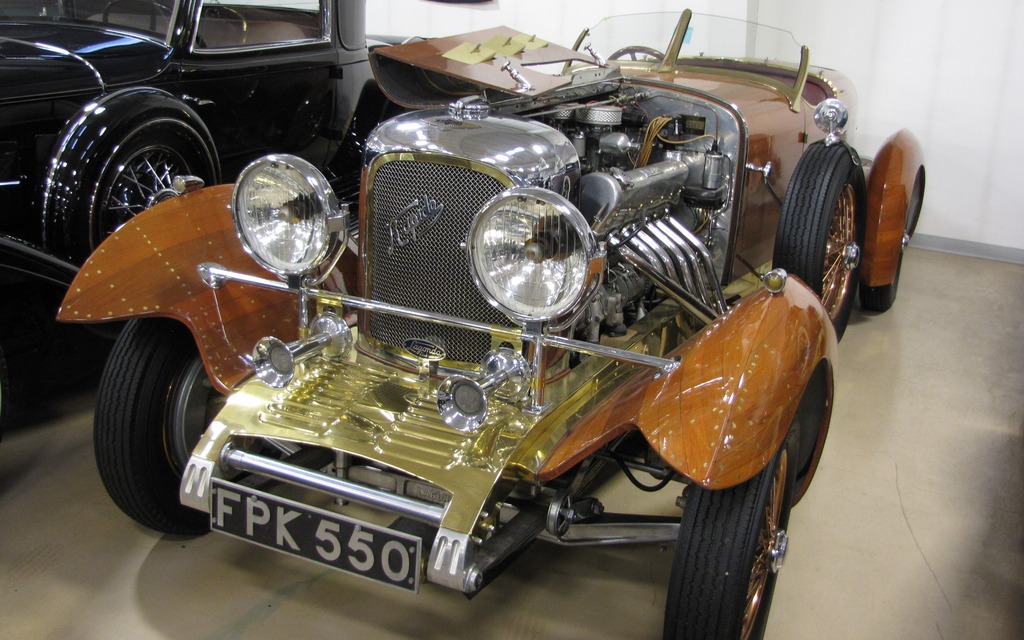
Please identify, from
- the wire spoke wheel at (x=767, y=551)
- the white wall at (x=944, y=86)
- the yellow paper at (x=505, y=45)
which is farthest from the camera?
the white wall at (x=944, y=86)


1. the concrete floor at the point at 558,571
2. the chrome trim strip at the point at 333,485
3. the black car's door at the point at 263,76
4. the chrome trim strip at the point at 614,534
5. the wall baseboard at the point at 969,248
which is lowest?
the concrete floor at the point at 558,571

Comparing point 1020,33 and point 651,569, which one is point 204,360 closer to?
point 651,569

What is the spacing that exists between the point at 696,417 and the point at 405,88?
137 cm

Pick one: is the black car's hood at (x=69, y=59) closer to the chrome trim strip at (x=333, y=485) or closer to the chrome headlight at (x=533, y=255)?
the chrome trim strip at (x=333, y=485)

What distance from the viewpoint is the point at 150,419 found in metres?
2.29

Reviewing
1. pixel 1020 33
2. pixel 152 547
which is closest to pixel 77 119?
pixel 152 547

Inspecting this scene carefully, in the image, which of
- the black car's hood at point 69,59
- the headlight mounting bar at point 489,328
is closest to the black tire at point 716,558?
the headlight mounting bar at point 489,328

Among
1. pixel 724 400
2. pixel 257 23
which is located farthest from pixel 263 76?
pixel 724 400

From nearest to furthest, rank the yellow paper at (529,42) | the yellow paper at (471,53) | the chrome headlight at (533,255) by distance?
the chrome headlight at (533,255), the yellow paper at (471,53), the yellow paper at (529,42)

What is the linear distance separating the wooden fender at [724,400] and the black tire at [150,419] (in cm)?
108

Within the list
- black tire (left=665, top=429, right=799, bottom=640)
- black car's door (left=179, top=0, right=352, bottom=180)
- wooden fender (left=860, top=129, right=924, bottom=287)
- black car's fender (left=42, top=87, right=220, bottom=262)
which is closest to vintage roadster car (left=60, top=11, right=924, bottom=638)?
black tire (left=665, top=429, right=799, bottom=640)

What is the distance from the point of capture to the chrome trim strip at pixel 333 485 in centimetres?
183

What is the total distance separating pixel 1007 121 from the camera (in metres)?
5.45

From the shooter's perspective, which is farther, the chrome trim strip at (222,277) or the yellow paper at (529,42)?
the yellow paper at (529,42)
